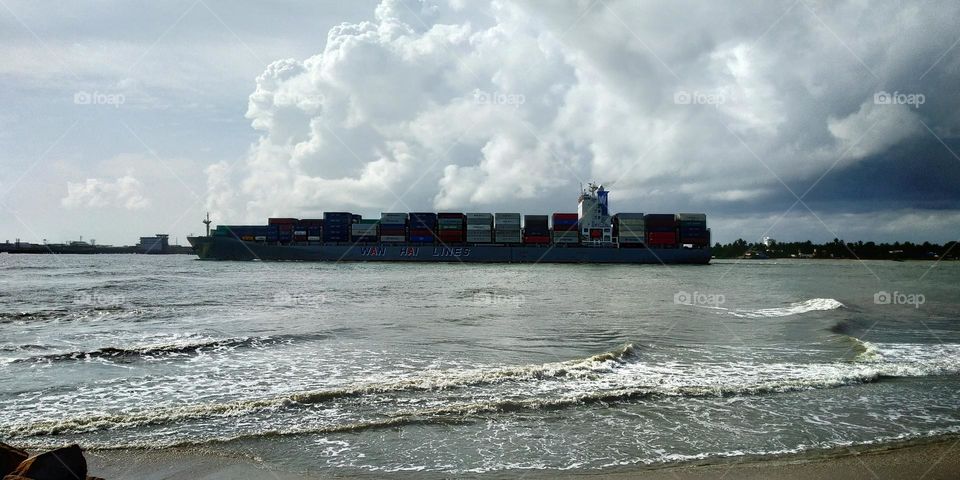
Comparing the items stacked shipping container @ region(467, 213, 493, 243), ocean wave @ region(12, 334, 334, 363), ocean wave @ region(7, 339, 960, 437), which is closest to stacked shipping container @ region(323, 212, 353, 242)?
stacked shipping container @ region(467, 213, 493, 243)

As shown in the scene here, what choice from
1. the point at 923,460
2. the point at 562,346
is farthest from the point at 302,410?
the point at 923,460

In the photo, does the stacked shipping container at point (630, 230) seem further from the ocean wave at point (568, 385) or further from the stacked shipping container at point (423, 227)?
the ocean wave at point (568, 385)

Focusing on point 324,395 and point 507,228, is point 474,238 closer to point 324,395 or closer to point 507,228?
point 507,228

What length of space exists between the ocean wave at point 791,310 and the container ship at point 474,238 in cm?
5997

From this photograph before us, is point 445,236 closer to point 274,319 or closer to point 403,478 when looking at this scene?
point 274,319

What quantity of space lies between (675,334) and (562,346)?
431 cm

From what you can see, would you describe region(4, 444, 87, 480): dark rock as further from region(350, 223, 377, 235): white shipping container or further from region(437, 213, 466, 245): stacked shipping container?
region(350, 223, 377, 235): white shipping container

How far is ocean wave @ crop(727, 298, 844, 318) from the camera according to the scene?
20312 mm

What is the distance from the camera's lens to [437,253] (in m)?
86.7

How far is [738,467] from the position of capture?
209 inches

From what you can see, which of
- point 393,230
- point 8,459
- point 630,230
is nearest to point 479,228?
point 393,230

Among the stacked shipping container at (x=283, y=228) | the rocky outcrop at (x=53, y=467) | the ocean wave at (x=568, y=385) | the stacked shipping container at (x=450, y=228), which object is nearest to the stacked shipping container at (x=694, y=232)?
the stacked shipping container at (x=450, y=228)

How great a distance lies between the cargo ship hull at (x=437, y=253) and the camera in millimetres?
85938

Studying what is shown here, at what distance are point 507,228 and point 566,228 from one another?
35.1ft
